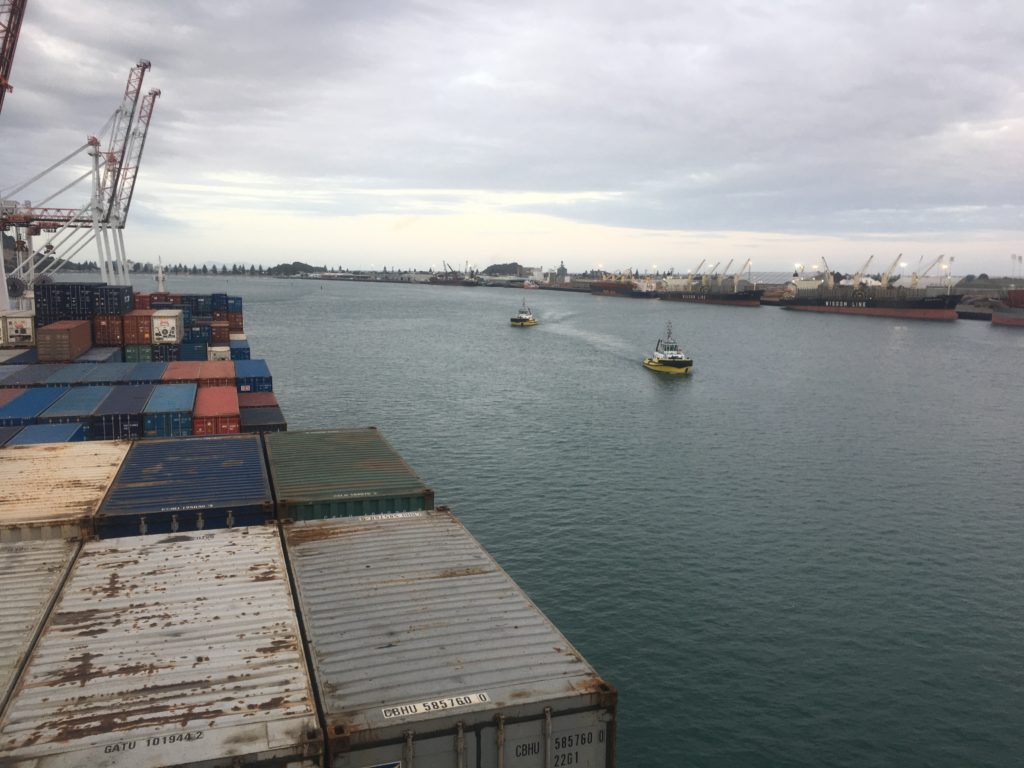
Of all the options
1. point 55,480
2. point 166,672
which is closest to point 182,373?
point 55,480

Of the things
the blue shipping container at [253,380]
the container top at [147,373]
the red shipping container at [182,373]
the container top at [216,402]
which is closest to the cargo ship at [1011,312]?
the blue shipping container at [253,380]

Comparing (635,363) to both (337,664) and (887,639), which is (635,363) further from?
(337,664)

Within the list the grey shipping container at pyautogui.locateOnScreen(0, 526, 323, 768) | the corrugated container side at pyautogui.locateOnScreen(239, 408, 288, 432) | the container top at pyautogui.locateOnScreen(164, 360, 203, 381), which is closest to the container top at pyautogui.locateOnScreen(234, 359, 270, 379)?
the container top at pyautogui.locateOnScreen(164, 360, 203, 381)

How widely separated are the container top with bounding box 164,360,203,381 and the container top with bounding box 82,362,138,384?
215 centimetres

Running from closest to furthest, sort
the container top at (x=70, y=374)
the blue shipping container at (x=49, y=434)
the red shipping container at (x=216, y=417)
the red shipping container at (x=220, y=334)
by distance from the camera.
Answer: the blue shipping container at (x=49, y=434), the red shipping container at (x=216, y=417), the container top at (x=70, y=374), the red shipping container at (x=220, y=334)

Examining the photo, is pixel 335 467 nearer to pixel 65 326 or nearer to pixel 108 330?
pixel 65 326

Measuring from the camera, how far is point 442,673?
1192 centimetres

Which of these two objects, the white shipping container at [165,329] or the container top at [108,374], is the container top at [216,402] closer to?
the container top at [108,374]

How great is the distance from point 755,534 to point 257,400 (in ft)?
98.5

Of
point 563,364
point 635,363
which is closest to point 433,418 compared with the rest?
point 563,364

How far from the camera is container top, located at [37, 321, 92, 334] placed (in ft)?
144

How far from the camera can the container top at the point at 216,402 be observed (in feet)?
110

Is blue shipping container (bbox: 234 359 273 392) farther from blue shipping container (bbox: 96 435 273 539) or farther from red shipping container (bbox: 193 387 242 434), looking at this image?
blue shipping container (bbox: 96 435 273 539)

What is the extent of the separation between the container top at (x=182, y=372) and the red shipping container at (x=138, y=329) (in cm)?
948
